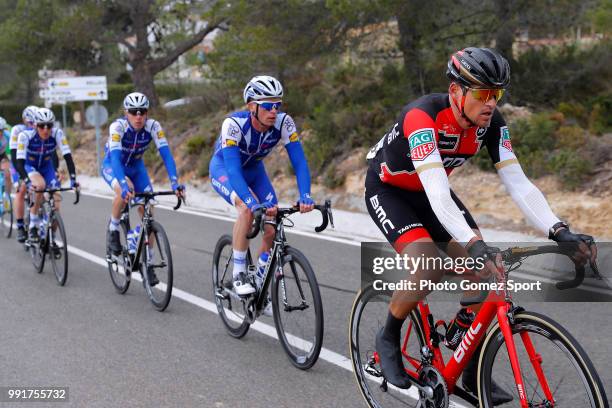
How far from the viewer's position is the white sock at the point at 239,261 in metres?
5.91

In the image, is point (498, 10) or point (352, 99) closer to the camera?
point (498, 10)

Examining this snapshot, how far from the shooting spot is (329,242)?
10258 mm

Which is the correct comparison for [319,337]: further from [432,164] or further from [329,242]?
[329,242]

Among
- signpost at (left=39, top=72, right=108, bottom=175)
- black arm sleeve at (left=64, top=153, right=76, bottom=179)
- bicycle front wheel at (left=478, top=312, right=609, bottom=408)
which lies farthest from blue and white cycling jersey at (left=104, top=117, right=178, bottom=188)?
signpost at (left=39, top=72, right=108, bottom=175)

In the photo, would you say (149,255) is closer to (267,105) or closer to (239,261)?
(239,261)

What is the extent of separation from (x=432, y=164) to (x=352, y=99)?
1378 cm

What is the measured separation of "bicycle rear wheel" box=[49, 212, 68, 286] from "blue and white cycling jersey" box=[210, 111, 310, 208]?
9.43ft

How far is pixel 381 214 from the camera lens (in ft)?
13.4

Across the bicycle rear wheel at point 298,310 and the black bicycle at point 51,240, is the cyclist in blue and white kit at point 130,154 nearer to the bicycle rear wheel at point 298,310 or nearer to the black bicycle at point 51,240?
the black bicycle at point 51,240

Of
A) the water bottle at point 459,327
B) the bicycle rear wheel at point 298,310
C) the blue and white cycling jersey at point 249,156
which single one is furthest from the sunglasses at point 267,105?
the water bottle at point 459,327

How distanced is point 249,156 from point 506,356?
336cm

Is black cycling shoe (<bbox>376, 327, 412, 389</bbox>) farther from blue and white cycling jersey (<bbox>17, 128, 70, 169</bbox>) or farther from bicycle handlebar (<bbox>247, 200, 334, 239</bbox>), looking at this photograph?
blue and white cycling jersey (<bbox>17, 128, 70, 169</bbox>)

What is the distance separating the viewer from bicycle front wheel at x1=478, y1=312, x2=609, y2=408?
2.90 m

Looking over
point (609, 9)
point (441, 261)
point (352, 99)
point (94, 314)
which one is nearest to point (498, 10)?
point (609, 9)
